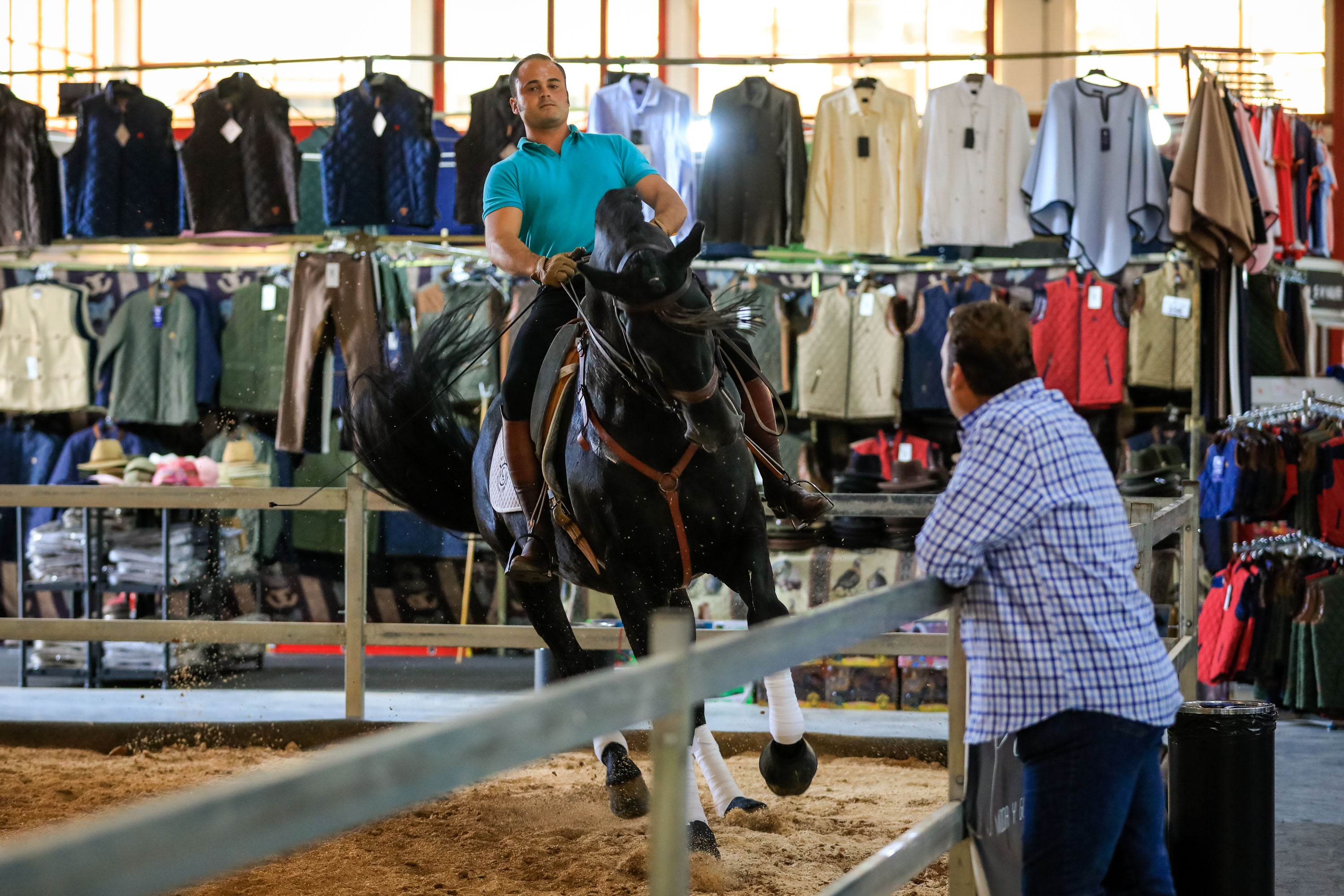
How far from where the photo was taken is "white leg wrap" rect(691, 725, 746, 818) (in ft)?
11.4

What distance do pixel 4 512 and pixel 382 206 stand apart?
3409 millimetres

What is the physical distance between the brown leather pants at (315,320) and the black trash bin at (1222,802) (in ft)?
15.5

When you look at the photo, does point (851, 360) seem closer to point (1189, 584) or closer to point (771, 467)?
point (1189, 584)

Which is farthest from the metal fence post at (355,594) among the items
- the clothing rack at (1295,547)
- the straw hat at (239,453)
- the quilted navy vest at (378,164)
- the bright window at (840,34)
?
the bright window at (840,34)

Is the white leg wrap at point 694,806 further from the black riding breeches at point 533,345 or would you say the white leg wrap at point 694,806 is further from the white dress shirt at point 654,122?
the white dress shirt at point 654,122

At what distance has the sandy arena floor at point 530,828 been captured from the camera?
3.14m

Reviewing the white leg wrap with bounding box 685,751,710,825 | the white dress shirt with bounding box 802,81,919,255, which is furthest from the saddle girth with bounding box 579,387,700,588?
the white dress shirt with bounding box 802,81,919,255

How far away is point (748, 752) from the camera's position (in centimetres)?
477

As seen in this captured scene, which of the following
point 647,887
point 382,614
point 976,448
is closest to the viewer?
point 976,448

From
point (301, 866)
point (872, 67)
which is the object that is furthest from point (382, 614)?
point (872, 67)

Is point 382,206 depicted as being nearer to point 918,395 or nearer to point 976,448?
point 918,395

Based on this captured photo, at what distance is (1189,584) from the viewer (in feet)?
13.9

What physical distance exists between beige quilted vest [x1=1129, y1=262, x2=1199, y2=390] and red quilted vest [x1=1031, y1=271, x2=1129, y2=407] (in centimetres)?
6

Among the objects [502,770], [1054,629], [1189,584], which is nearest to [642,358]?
[1054,629]
